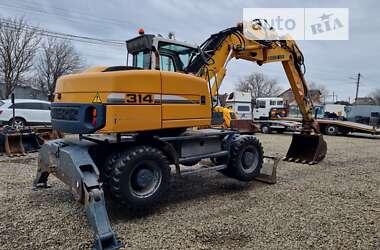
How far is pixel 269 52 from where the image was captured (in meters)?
8.32

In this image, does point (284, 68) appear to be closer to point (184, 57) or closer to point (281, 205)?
point (184, 57)

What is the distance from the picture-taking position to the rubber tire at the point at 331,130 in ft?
62.8

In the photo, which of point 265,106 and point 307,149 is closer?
point 307,149

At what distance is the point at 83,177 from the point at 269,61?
605 centimetres

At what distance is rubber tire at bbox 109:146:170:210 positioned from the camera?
4.27 meters

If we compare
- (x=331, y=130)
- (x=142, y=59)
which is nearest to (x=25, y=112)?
(x=142, y=59)

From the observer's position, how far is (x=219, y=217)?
4.64 metres

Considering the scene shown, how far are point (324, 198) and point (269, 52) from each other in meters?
4.17

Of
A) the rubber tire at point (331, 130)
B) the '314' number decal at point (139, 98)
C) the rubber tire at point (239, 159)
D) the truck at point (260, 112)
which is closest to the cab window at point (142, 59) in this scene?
the '314' number decal at point (139, 98)

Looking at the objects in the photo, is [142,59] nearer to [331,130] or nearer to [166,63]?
[166,63]

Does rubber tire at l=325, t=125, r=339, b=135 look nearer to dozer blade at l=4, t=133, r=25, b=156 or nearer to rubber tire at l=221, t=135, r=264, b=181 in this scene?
rubber tire at l=221, t=135, r=264, b=181

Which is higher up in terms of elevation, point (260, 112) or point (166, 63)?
point (166, 63)

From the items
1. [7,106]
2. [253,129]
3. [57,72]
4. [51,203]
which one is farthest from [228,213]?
[57,72]

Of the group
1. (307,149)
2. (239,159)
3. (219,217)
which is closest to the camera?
(219,217)
